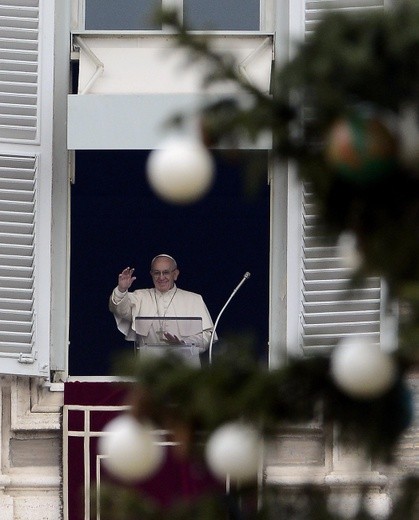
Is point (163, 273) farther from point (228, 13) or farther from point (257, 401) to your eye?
point (257, 401)

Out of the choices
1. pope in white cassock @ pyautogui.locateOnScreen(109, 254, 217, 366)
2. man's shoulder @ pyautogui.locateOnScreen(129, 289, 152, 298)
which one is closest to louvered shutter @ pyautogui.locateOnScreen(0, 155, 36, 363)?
pope in white cassock @ pyautogui.locateOnScreen(109, 254, 217, 366)

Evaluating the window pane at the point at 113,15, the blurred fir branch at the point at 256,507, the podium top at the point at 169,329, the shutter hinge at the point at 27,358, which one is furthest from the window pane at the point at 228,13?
the blurred fir branch at the point at 256,507

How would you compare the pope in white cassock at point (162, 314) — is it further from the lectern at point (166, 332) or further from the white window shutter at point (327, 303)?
Result: the white window shutter at point (327, 303)

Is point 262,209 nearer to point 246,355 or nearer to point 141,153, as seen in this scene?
point 141,153

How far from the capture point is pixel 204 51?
199 inches

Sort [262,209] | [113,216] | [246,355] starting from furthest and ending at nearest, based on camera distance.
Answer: [113,216]
[262,209]
[246,355]

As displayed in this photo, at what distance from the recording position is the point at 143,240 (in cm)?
1370

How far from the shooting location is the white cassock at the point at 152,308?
36.8 feet

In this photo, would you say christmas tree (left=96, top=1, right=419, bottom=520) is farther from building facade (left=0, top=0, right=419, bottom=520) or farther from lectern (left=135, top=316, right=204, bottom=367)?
lectern (left=135, top=316, right=204, bottom=367)

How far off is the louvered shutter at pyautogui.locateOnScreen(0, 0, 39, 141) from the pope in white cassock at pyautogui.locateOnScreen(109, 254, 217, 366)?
3.89 feet

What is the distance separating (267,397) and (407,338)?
44 cm

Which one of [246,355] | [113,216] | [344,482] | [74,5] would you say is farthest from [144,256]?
[246,355]

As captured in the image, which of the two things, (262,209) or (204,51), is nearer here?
(204,51)

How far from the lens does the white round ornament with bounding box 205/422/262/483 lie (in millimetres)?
5059
